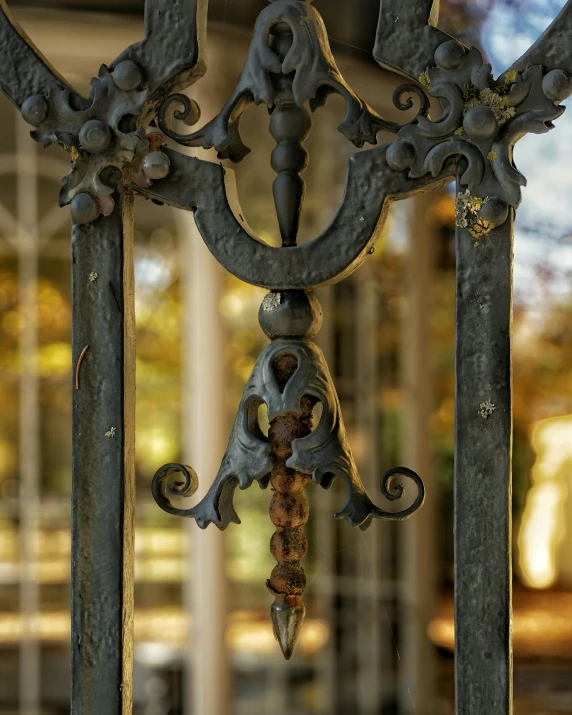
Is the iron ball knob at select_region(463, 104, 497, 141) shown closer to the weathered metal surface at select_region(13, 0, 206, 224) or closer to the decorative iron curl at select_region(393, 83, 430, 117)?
the decorative iron curl at select_region(393, 83, 430, 117)

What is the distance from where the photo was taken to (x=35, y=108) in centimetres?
61

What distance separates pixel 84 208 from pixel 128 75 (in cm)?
9

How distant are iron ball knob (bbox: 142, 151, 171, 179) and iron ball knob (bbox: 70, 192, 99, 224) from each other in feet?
0.14

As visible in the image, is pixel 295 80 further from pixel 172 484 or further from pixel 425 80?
pixel 172 484

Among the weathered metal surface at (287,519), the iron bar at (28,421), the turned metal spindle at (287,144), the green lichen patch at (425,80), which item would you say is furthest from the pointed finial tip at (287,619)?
the iron bar at (28,421)

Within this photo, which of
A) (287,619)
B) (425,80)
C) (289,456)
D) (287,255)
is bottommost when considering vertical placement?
(287,619)

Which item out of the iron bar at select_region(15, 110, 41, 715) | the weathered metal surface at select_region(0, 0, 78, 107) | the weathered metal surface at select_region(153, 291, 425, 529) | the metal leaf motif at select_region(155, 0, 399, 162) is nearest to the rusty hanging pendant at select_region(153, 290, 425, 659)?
the weathered metal surface at select_region(153, 291, 425, 529)

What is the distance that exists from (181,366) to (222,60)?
1.31m

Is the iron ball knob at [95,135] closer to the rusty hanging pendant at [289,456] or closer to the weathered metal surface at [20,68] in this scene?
the weathered metal surface at [20,68]

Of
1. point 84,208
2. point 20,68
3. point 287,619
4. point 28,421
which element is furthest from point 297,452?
point 28,421

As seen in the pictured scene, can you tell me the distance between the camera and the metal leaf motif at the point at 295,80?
22.4 inches

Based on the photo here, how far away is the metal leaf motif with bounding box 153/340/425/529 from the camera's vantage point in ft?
1.83

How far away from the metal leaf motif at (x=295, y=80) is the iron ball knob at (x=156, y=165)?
0.05ft

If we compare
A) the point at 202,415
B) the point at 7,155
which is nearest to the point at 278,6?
the point at 202,415
